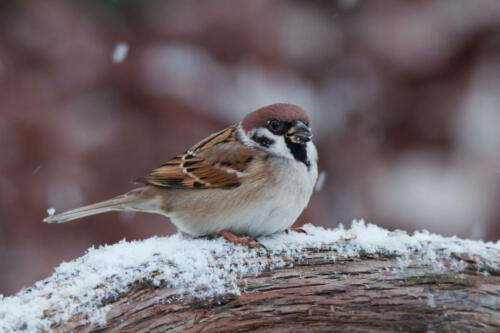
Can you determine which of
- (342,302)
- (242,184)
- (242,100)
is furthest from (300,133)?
(242,100)

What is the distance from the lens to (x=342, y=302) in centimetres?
175

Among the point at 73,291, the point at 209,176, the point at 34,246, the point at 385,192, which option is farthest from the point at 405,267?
the point at 34,246

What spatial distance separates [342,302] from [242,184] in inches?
25.0

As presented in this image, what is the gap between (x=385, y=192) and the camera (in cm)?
382

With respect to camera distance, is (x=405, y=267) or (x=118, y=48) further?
(x=118, y=48)

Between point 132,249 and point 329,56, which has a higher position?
point 329,56

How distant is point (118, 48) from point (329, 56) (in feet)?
5.13

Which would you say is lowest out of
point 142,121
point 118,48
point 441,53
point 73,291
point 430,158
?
point 73,291

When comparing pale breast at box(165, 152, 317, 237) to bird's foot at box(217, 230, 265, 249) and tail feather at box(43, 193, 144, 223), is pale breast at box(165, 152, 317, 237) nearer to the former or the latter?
bird's foot at box(217, 230, 265, 249)

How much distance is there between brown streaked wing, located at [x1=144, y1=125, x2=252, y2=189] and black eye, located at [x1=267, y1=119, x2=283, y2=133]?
131 millimetres

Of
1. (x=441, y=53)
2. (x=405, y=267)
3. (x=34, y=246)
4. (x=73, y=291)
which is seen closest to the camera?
(x=73, y=291)

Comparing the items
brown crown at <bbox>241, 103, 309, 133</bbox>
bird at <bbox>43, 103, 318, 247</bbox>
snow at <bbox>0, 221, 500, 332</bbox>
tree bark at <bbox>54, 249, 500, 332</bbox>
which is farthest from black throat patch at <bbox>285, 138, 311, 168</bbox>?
tree bark at <bbox>54, 249, 500, 332</bbox>

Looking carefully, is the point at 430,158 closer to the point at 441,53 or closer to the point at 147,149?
the point at 441,53

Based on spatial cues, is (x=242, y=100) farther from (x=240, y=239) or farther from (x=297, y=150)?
(x=240, y=239)
